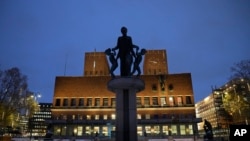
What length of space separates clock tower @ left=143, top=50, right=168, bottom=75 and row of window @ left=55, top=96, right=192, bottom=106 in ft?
73.3

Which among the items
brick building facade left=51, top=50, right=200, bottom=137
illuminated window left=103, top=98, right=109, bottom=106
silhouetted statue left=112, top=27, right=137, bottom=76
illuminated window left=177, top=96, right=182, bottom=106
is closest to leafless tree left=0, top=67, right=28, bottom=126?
brick building facade left=51, top=50, right=200, bottom=137

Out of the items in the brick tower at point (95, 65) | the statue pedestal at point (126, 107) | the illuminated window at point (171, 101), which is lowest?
the statue pedestal at point (126, 107)

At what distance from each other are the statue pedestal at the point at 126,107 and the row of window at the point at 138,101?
63.8 m

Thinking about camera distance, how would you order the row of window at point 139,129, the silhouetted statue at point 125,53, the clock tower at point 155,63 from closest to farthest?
the silhouetted statue at point 125,53 → the row of window at point 139,129 → the clock tower at point 155,63

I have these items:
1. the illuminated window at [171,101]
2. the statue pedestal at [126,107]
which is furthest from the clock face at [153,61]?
the statue pedestal at [126,107]

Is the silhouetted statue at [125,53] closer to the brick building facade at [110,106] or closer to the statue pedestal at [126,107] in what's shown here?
the statue pedestal at [126,107]

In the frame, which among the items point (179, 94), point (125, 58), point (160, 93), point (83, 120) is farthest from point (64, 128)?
point (125, 58)

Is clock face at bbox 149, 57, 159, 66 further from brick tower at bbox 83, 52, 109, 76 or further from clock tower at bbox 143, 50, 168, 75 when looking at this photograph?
brick tower at bbox 83, 52, 109, 76

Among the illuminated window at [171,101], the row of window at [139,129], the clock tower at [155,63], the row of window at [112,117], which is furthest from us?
the clock tower at [155,63]

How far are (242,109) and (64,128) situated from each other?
50.8 metres

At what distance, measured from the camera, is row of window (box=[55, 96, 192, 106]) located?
254 ft

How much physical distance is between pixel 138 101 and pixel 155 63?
26.9 m

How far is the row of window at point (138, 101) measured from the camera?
77.4 meters

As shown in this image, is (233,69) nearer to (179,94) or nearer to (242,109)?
(242,109)
